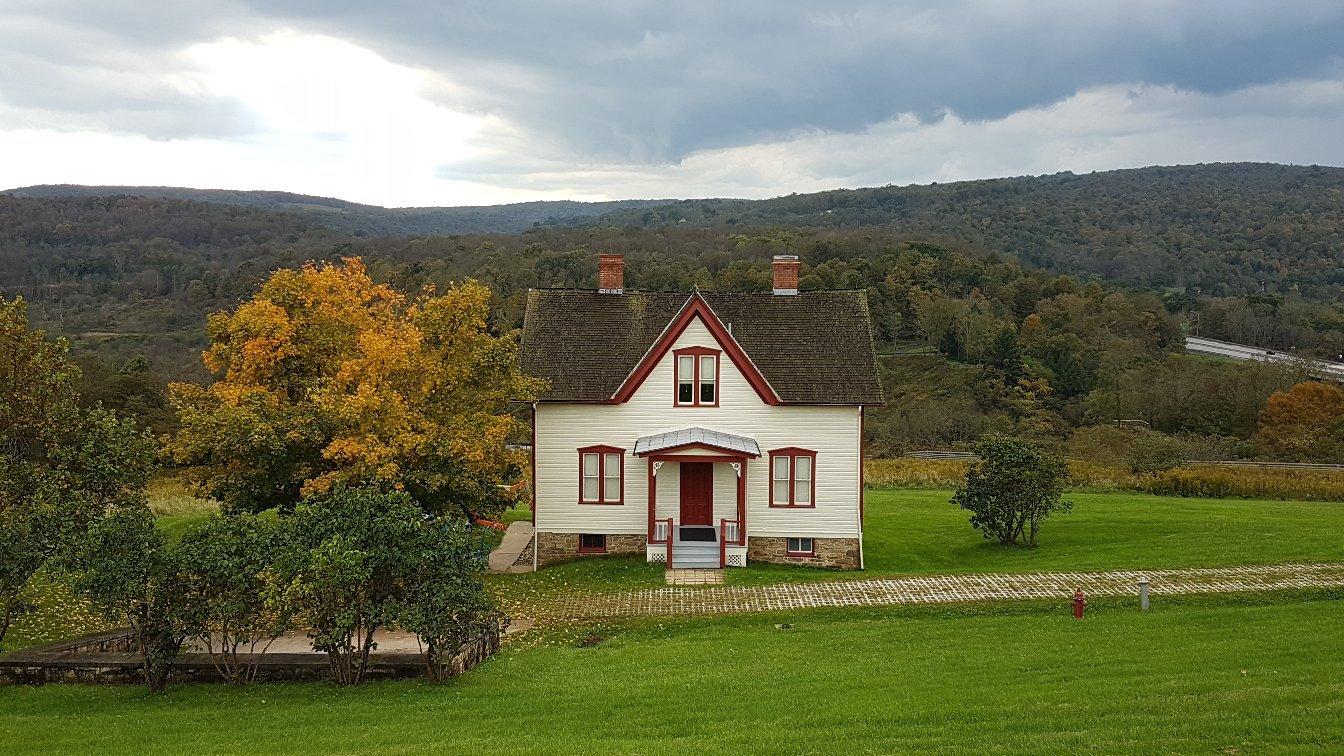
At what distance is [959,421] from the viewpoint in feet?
227

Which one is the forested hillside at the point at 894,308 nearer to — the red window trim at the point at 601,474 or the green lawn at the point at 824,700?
the red window trim at the point at 601,474

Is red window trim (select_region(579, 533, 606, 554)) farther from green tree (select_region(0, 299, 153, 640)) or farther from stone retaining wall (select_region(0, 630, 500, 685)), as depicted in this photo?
green tree (select_region(0, 299, 153, 640))

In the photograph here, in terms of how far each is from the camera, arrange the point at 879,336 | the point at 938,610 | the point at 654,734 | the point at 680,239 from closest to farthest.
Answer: the point at 654,734
the point at 938,610
the point at 879,336
the point at 680,239

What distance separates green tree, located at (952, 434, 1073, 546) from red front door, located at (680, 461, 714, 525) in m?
7.85

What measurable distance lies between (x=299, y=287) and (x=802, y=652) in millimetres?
15033

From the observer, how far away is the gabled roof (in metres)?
28.8

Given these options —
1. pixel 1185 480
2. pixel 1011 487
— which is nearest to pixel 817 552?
pixel 1011 487

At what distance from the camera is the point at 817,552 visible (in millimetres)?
28906

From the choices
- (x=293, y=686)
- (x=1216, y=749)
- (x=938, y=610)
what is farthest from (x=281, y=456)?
(x=1216, y=749)

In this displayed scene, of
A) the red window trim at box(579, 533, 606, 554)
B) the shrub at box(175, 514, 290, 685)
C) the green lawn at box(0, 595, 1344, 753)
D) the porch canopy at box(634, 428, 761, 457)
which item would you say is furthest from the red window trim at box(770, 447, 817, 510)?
the shrub at box(175, 514, 290, 685)

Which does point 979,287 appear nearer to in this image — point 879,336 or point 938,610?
point 879,336

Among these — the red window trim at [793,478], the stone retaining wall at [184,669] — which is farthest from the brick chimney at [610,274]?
the stone retaining wall at [184,669]

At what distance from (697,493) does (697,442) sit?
2193 millimetres

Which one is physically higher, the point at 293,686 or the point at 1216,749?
the point at 1216,749
